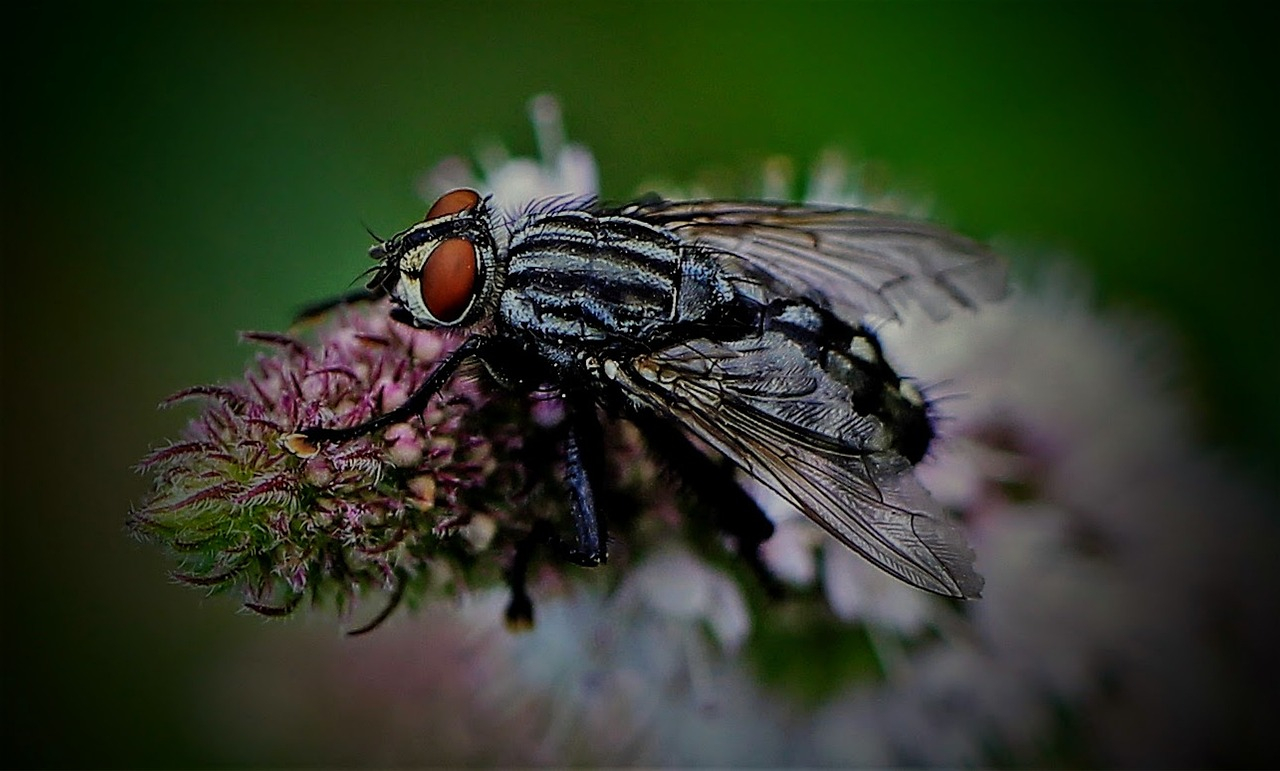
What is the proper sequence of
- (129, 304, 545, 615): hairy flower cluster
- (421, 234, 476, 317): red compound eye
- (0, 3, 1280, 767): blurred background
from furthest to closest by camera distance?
(0, 3, 1280, 767): blurred background < (421, 234, 476, 317): red compound eye < (129, 304, 545, 615): hairy flower cluster

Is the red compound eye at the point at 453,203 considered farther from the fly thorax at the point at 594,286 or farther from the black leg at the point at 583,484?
the black leg at the point at 583,484

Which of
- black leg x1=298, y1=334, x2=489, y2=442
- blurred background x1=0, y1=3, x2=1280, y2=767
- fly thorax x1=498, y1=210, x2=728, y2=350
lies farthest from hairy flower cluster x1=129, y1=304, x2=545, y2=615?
blurred background x1=0, y1=3, x2=1280, y2=767

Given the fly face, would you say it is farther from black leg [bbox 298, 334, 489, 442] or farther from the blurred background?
the blurred background

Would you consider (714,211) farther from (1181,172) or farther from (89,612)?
(89,612)

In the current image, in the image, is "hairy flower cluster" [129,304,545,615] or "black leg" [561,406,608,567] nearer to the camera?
"hairy flower cluster" [129,304,545,615]

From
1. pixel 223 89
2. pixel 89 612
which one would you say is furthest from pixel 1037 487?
pixel 89 612

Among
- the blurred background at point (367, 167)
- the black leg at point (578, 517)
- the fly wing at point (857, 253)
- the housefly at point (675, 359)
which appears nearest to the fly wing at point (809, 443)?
the housefly at point (675, 359)
